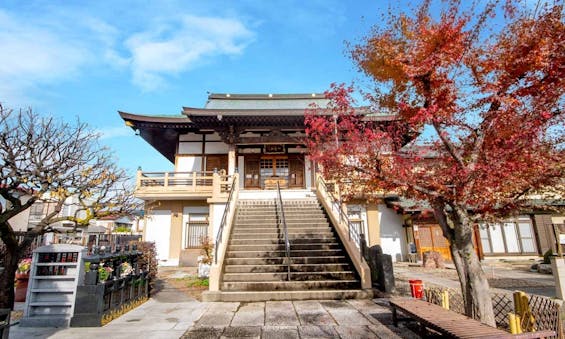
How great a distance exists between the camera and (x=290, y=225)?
1026 centimetres

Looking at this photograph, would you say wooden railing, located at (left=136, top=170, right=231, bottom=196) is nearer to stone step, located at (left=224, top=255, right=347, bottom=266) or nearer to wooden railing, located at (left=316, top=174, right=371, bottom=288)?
wooden railing, located at (left=316, top=174, right=371, bottom=288)

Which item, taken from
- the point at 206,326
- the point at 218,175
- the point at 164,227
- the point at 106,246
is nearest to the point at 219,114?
the point at 218,175

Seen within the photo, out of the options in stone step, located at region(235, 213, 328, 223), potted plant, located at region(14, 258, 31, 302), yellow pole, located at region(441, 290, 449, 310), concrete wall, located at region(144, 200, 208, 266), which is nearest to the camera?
yellow pole, located at region(441, 290, 449, 310)

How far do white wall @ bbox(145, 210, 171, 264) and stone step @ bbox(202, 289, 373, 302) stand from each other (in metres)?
8.33

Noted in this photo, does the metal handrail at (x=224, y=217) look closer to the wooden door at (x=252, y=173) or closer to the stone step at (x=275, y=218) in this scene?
the stone step at (x=275, y=218)

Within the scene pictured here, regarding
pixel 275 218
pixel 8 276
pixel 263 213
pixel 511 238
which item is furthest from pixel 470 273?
pixel 511 238

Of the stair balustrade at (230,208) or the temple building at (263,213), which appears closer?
the temple building at (263,213)

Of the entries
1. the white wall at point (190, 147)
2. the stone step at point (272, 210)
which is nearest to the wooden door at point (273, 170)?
the white wall at point (190, 147)

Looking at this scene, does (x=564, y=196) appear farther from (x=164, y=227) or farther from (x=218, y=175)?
(x=164, y=227)

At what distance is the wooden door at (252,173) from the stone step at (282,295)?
9.79 m

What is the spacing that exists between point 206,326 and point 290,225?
5.55m

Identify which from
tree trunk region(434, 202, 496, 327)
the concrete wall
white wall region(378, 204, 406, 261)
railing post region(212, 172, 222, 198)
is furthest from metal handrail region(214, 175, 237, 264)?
white wall region(378, 204, 406, 261)

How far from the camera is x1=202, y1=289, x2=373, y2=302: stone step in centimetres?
676

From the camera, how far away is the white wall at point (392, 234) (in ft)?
48.5
